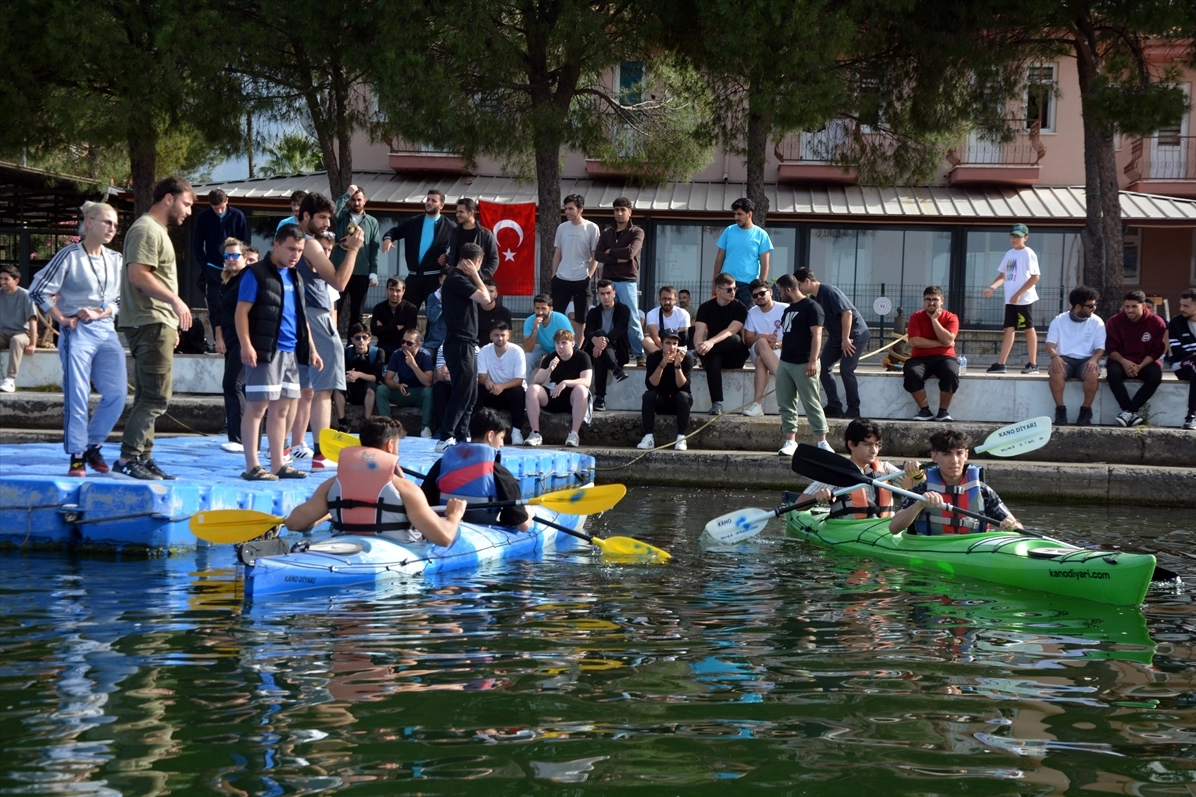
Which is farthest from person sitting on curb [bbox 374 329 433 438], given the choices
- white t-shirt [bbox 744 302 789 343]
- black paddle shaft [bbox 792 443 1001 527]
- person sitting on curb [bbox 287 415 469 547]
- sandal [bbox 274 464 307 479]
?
person sitting on curb [bbox 287 415 469 547]

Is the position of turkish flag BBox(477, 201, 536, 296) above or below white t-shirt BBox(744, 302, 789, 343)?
above

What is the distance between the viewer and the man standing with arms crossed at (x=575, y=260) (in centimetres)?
1420

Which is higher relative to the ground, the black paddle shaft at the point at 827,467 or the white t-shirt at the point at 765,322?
the white t-shirt at the point at 765,322

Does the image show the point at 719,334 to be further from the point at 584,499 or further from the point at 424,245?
the point at 584,499

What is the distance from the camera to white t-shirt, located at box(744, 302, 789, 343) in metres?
13.6

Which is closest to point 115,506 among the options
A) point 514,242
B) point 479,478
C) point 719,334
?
point 479,478

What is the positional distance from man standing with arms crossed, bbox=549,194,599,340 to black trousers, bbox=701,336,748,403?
167 centimetres

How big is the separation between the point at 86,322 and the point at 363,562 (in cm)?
255

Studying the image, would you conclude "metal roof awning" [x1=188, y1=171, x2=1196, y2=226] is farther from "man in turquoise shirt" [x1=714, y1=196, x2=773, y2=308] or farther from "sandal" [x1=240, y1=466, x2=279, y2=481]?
"sandal" [x1=240, y1=466, x2=279, y2=481]

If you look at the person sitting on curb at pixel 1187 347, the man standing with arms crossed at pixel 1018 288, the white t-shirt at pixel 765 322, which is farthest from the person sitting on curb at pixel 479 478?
the man standing with arms crossed at pixel 1018 288

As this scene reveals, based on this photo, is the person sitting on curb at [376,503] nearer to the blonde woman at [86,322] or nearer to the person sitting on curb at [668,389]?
the blonde woman at [86,322]

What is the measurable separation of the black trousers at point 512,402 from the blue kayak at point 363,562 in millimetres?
5016

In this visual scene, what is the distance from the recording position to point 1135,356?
1309cm

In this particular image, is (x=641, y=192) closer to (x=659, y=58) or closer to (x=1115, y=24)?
(x=659, y=58)
